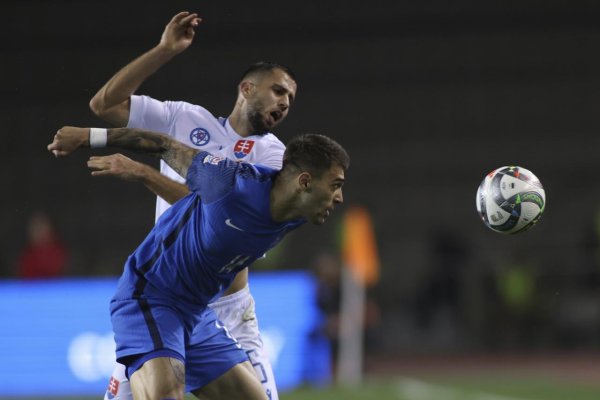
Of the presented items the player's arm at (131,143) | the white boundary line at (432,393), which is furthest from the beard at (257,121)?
the white boundary line at (432,393)

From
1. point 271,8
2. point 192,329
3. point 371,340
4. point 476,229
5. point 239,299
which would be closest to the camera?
point 192,329

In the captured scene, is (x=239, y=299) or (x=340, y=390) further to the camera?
(x=340, y=390)

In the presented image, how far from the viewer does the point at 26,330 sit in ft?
41.7

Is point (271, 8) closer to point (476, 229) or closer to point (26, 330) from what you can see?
point (476, 229)

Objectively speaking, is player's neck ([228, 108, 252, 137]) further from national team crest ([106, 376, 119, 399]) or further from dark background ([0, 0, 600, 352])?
dark background ([0, 0, 600, 352])

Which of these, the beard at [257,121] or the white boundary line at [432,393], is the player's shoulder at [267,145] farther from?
the white boundary line at [432,393]

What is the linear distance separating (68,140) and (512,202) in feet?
8.08

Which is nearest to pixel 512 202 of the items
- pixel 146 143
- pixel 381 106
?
pixel 146 143

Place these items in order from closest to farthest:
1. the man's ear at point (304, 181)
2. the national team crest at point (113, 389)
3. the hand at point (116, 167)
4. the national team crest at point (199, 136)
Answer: the man's ear at point (304, 181) < the hand at point (116, 167) < the national team crest at point (113, 389) < the national team crest at point (199, 136)

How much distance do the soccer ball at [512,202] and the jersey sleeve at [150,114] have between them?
190 centimetres

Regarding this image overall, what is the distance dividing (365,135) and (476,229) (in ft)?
9.26

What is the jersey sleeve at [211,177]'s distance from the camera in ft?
17.4

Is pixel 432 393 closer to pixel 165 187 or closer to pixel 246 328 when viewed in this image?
pixel 246 328

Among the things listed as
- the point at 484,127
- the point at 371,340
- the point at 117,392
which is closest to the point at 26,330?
the point at 371,340
